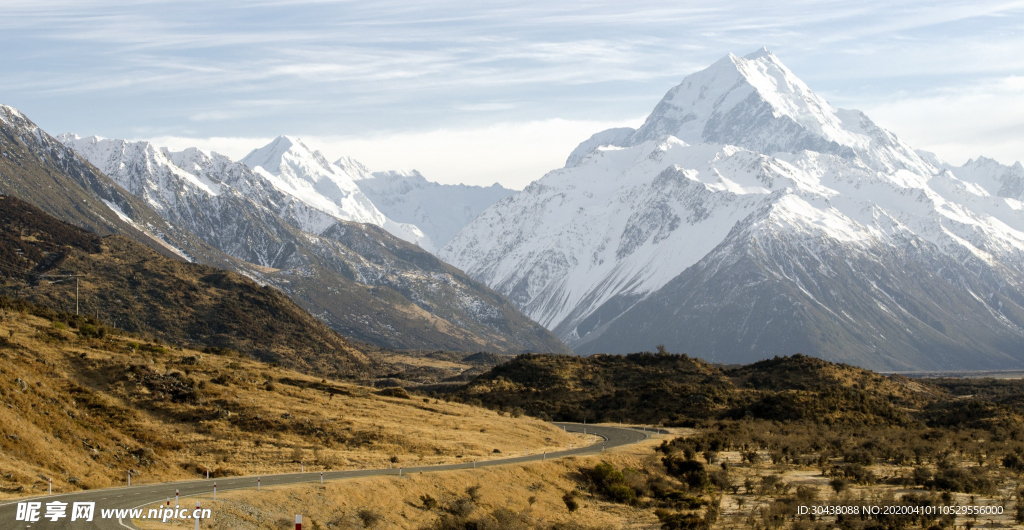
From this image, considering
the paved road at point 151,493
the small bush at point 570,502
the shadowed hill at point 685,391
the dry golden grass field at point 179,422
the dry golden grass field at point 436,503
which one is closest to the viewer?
the paved road at point 151,493

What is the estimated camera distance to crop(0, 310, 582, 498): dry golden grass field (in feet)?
201

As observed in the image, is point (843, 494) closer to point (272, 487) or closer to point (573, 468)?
point (573, 468)

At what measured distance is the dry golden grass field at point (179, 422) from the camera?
61.3 metres

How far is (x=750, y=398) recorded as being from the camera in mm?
135250

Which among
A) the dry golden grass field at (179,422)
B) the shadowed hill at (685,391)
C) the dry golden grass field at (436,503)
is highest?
the shadowed hill at (685,391)

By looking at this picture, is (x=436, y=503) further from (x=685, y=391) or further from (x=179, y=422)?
(x=685, y=391)

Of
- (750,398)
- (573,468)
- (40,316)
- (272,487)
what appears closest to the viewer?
(272,487)

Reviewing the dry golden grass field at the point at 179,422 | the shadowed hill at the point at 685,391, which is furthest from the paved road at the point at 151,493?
the shadowed hill at the point at 685,391

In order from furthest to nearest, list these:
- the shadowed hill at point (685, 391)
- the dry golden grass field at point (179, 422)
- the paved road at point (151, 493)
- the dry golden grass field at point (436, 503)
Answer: the shadowed hill at point (685, 391) < the dry golden grass field at point (179, 422) < the dry golden grass field at point (436, 503) < the paved road at point (151, 493)

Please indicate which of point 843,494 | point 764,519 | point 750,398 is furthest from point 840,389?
point 764,519

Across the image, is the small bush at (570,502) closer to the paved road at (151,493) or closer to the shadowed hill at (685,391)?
the paved road at (151,493)

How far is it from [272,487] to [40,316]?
188 feet

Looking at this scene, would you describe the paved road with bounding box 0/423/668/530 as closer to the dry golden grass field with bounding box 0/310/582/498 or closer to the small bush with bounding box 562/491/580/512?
the dry golden grass field with bounding box 0/310/582/498

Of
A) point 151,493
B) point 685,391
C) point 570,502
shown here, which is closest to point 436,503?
point 570,502
